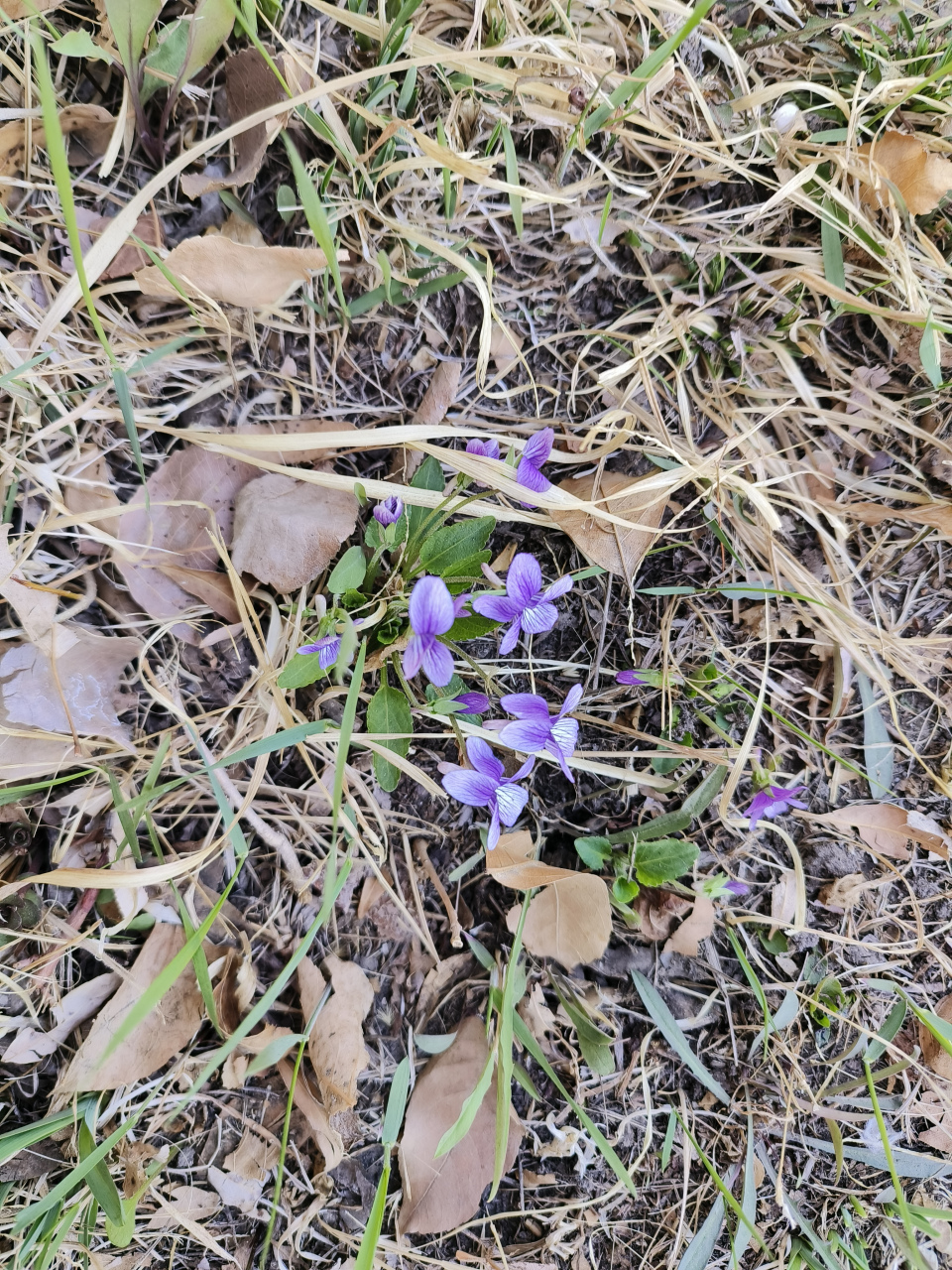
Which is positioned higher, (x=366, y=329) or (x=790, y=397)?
(x=366, y=329)

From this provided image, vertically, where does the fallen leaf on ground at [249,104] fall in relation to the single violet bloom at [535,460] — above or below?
above

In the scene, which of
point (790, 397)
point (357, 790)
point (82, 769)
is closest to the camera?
point (82, 769)

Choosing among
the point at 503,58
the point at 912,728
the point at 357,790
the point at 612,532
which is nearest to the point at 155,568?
the point at 357,790

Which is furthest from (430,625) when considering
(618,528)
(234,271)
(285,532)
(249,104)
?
(249,104)

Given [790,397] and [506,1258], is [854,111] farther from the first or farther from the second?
[506,1258]

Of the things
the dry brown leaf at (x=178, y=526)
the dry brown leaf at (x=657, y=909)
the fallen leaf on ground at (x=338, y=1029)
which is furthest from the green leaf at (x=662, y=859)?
the dry brown leaf at (x=178, y=526)

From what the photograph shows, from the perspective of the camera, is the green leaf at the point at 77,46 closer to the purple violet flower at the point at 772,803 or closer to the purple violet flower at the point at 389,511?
the purple violet flower at the point at 389,511

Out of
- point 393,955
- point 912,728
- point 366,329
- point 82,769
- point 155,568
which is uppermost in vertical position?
point 366,329

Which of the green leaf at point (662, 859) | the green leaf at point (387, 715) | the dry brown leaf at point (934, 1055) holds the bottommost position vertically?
the dry brown leaf at point (934, 1055)
